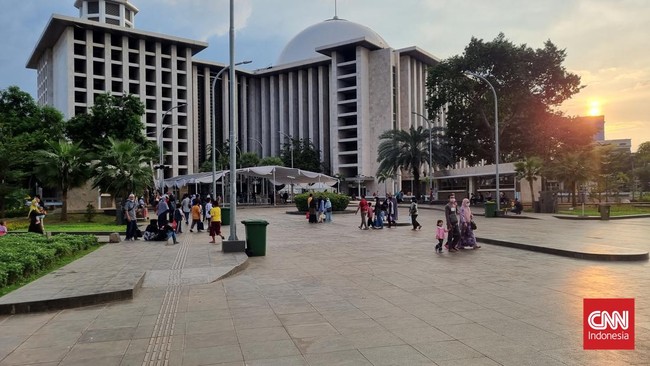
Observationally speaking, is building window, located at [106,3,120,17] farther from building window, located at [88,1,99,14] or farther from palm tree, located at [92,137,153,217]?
palm tree, located at [92,137,153,217]

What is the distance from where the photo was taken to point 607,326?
17.3 feet

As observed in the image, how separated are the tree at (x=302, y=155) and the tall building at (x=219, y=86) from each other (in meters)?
2.46

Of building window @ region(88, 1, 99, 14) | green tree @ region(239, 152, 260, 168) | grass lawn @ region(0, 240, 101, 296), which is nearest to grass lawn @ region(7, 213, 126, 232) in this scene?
grass lawn @ region(0, 240, 101, 296)

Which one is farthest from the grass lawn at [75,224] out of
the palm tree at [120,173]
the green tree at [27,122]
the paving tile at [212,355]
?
the paving tile at [212,355]

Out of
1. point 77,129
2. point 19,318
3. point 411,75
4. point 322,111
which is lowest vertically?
point 19,318

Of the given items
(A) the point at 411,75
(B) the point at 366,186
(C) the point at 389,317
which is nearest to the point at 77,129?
(C) the point at 389,317

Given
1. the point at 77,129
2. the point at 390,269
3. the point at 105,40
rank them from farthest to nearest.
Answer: the point at 105,40
the point at 77,129
the point at 390,269

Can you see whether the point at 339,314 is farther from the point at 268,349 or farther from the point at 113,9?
the point at 113,9

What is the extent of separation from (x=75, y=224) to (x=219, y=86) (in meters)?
69.3

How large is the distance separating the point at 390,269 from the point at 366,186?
67.7m

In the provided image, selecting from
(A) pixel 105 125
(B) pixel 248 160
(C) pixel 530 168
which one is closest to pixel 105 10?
(B) pixel 248 160

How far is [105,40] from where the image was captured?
234 ft

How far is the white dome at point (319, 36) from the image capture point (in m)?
93.2

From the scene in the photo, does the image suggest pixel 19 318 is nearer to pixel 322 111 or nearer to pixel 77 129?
pixel 77 129
